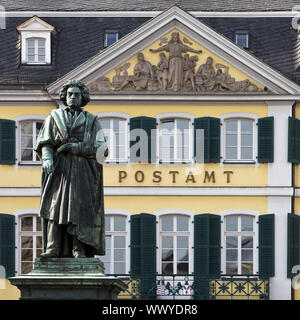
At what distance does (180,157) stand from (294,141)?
10.3 feet

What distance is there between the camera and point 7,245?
37.6 metres

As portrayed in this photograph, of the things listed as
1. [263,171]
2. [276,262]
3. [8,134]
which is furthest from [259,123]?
[8,134]

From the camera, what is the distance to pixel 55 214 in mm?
15406

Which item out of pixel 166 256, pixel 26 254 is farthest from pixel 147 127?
pixel 26 254

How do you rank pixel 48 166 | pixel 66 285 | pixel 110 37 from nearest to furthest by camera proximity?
pixel 66 285 → pixel 48 166 → pixel 110 37

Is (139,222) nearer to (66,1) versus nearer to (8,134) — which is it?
(8,134)

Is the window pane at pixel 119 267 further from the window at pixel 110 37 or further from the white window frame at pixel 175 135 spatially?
the window at pixel 110 37

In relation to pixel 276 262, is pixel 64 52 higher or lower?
higher

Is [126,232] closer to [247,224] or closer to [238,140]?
[247,224]

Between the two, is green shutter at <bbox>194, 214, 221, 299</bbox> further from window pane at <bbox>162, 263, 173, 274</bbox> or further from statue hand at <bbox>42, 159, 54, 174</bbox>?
statue hand at <bbox>42, 159, 54, 174</bbox>

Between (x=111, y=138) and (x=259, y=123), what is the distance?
4.05 m

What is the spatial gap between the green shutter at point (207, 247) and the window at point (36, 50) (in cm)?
662

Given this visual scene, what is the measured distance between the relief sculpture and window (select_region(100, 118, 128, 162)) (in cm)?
88

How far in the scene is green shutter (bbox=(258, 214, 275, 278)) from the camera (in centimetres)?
3734
